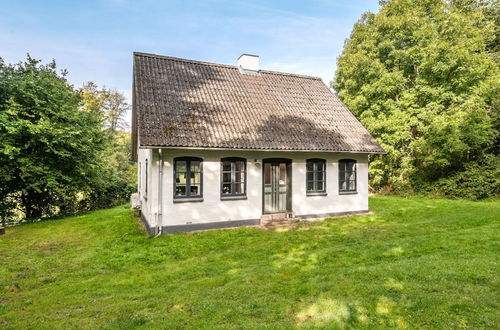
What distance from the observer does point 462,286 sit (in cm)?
482

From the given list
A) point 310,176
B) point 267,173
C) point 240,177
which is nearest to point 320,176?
point 310,176

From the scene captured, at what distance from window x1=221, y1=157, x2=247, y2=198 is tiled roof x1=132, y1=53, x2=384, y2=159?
812mm

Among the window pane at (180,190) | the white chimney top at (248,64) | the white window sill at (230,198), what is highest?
the white chimney top at (248,64)

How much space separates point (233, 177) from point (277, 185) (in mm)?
2000

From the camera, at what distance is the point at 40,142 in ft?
39.9

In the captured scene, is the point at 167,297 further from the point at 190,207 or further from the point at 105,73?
the point at 105,73

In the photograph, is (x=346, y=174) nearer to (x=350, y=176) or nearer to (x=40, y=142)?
(x=350, y=176)

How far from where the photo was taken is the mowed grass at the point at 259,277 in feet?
13.7

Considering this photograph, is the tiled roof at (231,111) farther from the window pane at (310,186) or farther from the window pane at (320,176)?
the window pane at (310,186)

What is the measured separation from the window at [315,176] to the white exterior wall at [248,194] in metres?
0.20

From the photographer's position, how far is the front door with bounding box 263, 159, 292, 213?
11.5 meters

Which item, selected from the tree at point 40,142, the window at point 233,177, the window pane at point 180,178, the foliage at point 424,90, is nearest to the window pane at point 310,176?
the window at point 233,177

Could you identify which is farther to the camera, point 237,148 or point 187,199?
point 237,148

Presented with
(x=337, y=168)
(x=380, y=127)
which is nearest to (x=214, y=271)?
(x=337, y=168)
